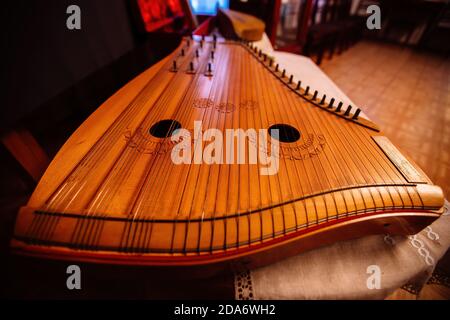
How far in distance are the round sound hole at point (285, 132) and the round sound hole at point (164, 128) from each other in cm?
49

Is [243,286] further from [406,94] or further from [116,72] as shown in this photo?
[406,94]

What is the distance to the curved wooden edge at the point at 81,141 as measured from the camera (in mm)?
781

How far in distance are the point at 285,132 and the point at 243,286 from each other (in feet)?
2.42

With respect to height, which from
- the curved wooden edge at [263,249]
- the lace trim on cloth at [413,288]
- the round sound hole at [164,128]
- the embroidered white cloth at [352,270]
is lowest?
the lace trim on cloth at [413,288]

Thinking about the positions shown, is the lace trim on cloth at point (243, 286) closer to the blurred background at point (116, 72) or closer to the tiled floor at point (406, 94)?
the blurred background at point (116, 72)

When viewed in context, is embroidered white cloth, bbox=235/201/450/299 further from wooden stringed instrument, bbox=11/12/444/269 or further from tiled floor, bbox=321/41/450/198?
tiled floor, bbox=321/41/450/198

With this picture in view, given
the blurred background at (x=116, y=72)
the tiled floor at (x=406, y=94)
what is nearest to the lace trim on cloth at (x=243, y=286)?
the blurred background at (x=116, y=72)

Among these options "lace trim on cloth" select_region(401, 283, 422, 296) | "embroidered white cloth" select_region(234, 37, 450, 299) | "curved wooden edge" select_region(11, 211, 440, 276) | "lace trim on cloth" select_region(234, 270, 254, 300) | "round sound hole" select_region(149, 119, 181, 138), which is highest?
"round sound hole" select_region(149, 119, 181, 138)

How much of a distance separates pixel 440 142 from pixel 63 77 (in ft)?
13.0

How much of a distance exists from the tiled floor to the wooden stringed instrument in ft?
5.56

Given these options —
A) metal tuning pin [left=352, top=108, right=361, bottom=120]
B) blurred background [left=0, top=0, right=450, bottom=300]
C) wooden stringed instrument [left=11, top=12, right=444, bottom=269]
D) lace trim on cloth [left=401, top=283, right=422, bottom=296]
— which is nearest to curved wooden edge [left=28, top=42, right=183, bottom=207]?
wooden stringed instrument [left=11, top=12, right=444, bottom=269]

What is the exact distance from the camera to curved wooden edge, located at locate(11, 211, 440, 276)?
646 mm

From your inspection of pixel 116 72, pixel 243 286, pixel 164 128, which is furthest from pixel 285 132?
pixel 116 72
